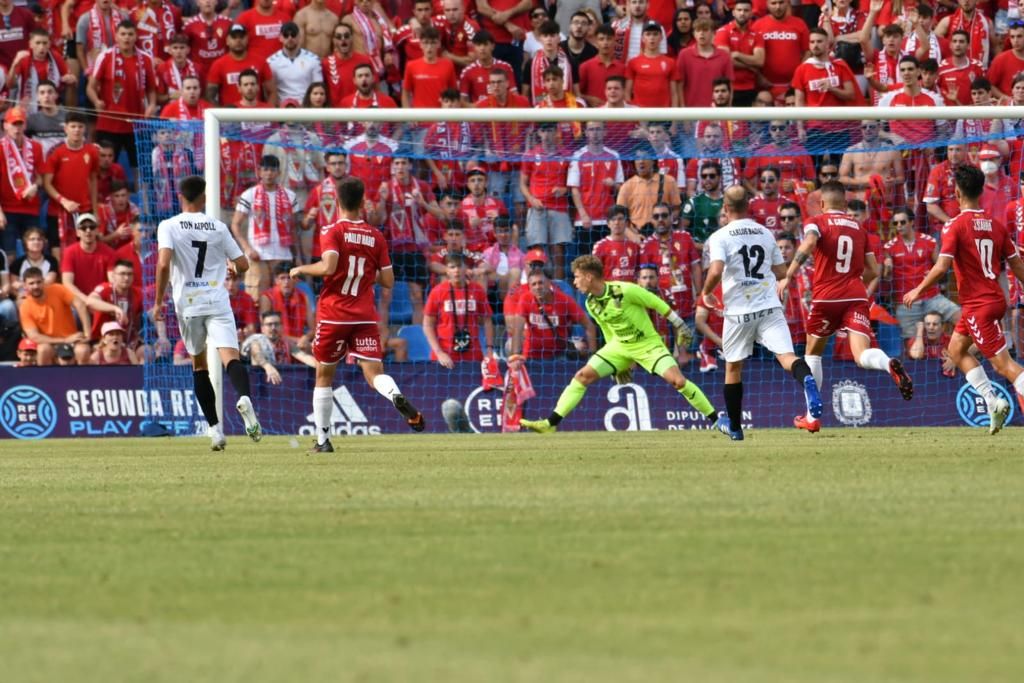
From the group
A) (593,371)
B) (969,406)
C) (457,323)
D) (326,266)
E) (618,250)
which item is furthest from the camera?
(618,250)

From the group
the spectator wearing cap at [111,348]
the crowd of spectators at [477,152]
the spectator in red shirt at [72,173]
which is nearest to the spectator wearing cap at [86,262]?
the crowd of spectators at [477,152]

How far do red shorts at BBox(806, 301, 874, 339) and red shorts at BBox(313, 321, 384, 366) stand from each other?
4.26 metres

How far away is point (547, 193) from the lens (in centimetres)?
2028

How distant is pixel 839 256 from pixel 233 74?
30.6ft

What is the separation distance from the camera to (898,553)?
688 cm

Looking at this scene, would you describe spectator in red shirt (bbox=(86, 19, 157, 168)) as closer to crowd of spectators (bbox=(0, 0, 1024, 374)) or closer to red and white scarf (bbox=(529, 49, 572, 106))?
crowd of spectators (bbox=(0, 0, 1024, 374))

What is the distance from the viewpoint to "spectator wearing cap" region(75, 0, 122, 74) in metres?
22.0

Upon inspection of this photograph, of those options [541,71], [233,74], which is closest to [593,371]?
[541,71]

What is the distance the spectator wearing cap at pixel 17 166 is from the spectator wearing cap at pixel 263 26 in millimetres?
3121

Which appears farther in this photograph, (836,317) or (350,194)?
(836,317)

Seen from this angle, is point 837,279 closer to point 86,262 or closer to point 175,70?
point 86,262

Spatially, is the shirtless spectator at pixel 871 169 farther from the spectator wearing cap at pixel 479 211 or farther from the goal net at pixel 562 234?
the spectator wearing cap at pixel 479 211

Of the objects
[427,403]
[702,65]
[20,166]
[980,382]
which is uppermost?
[702,65]

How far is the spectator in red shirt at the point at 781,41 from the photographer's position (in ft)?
73.4
